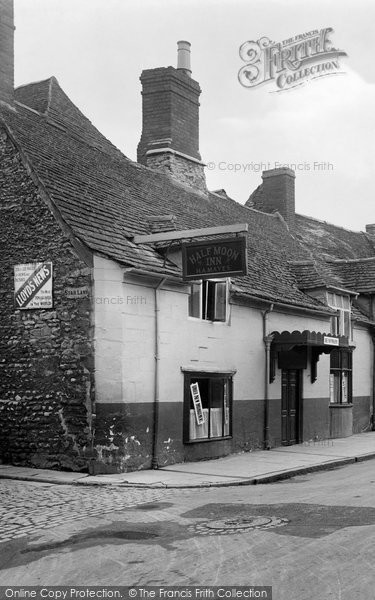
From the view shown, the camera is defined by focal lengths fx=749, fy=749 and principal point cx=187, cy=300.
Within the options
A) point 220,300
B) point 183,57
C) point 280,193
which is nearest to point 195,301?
point 220,300

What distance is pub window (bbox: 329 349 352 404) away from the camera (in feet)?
78.3

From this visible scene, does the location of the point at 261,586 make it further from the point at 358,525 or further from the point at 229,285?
the point at 229,285

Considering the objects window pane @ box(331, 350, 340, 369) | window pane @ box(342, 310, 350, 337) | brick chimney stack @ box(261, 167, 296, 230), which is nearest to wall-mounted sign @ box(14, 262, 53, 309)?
window pane @ box(331, 350, 340, 369)

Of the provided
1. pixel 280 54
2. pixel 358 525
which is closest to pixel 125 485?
pixel 358 525

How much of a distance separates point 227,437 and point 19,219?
695cm

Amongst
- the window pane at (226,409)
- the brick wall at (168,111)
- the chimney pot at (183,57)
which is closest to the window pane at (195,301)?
the window pane at (226,409)

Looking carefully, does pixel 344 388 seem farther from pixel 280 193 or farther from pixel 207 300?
pixel 280 193

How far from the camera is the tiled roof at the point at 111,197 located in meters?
15.4

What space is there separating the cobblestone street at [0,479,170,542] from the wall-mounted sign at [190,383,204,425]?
4.02m

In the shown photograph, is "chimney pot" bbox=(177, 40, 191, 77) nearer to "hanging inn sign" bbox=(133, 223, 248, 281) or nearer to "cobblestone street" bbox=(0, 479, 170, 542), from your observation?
"hanging inn sign" bbox=(133, 223, 248, 281)

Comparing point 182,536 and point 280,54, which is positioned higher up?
point 280,54

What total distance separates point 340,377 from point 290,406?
13.4 ft

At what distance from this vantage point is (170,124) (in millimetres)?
23969

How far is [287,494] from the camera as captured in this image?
11.8 meters
